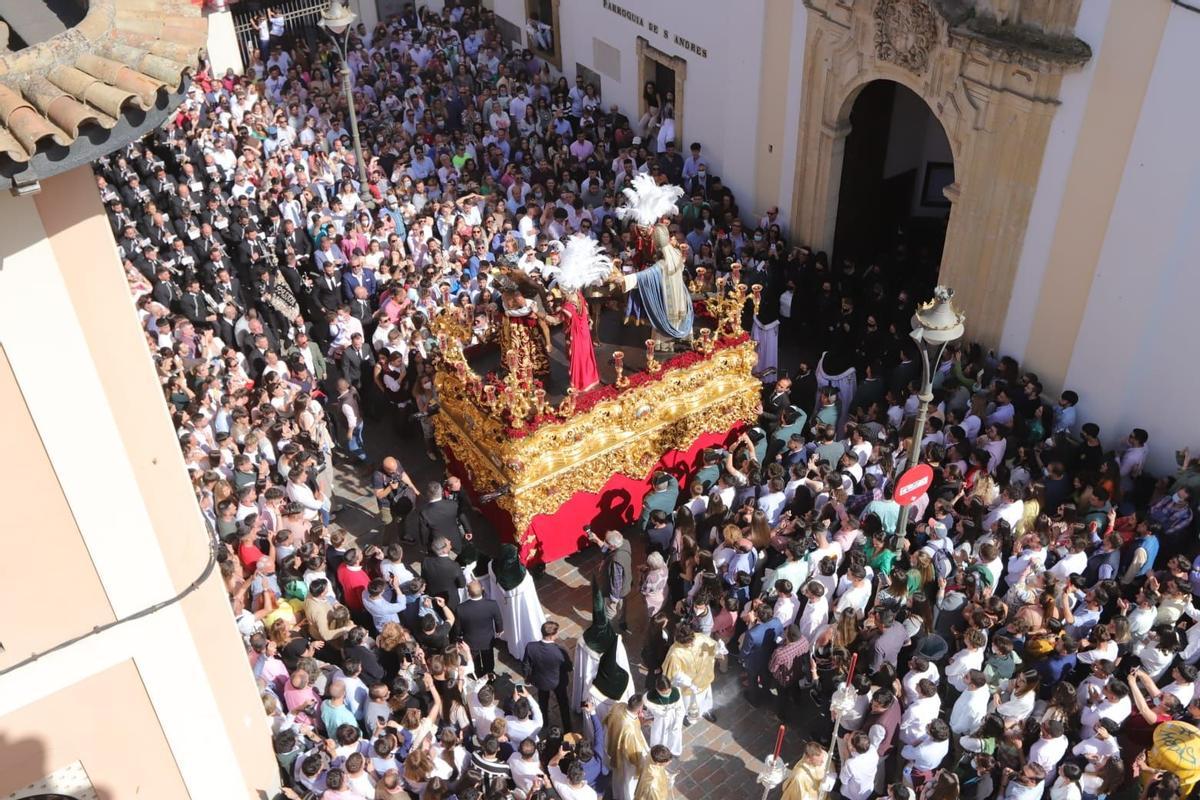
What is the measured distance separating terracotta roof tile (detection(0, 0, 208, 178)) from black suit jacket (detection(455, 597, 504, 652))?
5424 mm

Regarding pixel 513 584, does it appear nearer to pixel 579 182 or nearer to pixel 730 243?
pixel 730 243

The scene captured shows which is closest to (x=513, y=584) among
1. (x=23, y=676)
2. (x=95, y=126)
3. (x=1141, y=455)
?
(x=23, y=676)

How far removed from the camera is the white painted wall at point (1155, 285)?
10.5 metres

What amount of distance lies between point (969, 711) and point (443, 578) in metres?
4.71

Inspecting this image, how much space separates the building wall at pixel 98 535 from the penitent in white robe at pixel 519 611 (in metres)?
2.81

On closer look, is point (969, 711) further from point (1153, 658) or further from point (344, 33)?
point (344, 33)

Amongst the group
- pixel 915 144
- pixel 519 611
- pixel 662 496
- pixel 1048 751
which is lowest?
pixel 519 611

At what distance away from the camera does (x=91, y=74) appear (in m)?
5.27

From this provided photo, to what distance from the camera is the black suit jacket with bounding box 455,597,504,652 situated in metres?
9.57

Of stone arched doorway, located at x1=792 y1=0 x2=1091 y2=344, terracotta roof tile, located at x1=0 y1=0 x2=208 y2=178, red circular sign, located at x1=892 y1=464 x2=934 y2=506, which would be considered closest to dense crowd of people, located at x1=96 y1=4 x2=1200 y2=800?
red circular sign, located at x1=892 y1=464 x2=934 y2=506

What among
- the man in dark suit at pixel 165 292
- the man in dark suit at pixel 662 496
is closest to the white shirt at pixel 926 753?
the man in dark suit at pixel 662 496

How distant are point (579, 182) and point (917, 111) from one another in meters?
5.46

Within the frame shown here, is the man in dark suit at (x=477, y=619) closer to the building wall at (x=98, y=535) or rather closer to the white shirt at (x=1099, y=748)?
the building wall at (x=98, y=535)

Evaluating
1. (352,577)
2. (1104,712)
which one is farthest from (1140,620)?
(352,577)
